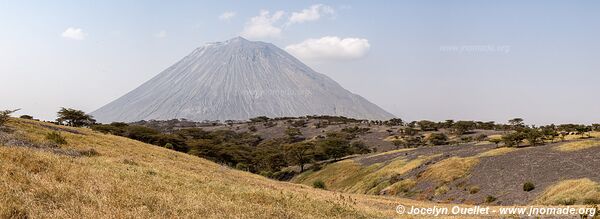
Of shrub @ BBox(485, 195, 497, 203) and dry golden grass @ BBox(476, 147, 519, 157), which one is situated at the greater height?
dry golden grass @ BBox(476, 147, 519, 157)

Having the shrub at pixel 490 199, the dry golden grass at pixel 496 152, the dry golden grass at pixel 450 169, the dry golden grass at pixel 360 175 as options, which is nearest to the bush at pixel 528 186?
the shrub at pixel 490 199

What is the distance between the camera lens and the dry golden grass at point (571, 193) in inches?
1230

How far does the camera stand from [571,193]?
33781 mm

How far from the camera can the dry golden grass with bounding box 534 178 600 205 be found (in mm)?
31250

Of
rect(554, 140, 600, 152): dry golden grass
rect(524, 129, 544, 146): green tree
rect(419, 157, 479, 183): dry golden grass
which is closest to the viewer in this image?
rect(554, 140, 600, 152): dry golden grass

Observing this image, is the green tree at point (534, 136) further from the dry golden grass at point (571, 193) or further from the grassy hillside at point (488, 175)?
the dry golden grass at point (571, 193)

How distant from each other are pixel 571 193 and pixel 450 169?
23253 millimetres

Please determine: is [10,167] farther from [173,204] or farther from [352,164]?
[352,164]

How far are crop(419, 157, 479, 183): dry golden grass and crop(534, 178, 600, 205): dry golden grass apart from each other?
16.2 metres

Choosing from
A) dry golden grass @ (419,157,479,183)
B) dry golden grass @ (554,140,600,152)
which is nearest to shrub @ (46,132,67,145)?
dry golden grass @ (419,157,479,183)

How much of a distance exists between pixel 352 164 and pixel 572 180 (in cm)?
5116

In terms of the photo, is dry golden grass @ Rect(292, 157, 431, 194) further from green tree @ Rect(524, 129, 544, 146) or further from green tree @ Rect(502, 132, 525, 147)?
green tree @ Rect(524, 129, 544, 146)

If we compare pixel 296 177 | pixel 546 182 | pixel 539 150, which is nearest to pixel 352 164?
pixel 296 177

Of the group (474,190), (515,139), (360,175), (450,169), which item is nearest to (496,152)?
(515,139)
